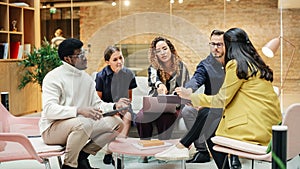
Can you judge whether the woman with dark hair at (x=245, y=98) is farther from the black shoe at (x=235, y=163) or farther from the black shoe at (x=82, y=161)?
the black shoe at (x=82, y=161)

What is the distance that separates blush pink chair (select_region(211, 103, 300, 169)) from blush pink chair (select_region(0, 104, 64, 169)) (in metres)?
1.04

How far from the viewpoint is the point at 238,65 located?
2.54 meters

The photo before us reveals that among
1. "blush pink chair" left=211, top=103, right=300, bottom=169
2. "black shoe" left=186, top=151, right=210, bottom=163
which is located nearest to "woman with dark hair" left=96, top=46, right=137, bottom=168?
"black shoe" left=186, top=151, right=210, bottom=163

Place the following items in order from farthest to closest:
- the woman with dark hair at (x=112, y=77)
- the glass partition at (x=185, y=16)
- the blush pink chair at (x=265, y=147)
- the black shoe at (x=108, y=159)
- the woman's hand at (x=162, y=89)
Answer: the glass partition at (x=185, y=16), the black shoe at (x=108, y=159), the woman with dark hair at (x=112, y=77), the woman's hand at (x=162, y=89), the blush pink chair at (x=265, y=147)

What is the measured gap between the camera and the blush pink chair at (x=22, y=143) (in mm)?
2473

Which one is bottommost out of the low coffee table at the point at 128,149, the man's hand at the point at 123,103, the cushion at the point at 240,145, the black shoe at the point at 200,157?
the black shoe at the point at 200,157

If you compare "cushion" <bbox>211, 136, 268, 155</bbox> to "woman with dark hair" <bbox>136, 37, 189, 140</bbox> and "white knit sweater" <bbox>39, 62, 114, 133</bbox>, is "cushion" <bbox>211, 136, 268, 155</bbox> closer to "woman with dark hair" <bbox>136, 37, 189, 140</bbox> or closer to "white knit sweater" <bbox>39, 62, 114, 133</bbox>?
"woman with dark hair" <bbox>136, 37, 189, 140</bbox>

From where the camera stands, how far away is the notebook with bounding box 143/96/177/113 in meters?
Answer: 2.98

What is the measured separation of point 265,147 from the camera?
2.41m

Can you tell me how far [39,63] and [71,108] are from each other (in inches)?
129

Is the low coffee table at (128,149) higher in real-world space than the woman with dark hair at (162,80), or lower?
lower

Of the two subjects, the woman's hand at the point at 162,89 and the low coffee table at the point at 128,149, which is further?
the woman's hand at the point at 162,89

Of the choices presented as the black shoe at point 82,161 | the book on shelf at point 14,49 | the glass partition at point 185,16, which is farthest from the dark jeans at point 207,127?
the book on shelf at point 14,49

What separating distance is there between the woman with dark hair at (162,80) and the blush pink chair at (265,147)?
59 centimetres
